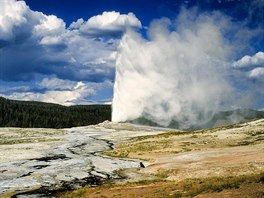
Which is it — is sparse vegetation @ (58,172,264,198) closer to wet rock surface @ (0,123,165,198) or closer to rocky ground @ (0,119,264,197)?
rocky ground @ (0,119,264,197)

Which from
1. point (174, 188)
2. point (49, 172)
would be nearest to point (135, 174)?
point (49, 172)

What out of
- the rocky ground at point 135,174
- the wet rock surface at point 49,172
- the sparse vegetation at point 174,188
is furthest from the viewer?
the wet rock surface at point 49,172

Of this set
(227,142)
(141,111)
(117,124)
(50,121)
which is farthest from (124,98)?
(227,142)

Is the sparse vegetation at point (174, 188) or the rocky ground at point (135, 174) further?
the rocky ground at point (135, 174)

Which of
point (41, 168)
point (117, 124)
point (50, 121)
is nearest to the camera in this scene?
point (41, 168)

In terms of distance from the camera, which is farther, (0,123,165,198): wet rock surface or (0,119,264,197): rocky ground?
(0,123,165,198): wet rock surface

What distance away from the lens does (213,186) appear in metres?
27.9

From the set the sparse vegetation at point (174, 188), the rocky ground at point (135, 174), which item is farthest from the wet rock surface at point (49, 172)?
the sparse vegetation at point (174, 188)

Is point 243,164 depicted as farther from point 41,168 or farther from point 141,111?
point 141,111

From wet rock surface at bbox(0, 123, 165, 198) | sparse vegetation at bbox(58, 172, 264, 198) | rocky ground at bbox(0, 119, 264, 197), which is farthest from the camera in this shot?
wet rock surface at bbox(0, 123, 165, 198)

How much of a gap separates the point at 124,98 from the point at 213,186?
14698cm

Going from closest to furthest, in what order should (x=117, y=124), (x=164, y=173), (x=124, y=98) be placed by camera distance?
(x=164, y=173)
(x=117, y=124)
(x=124, y=98)

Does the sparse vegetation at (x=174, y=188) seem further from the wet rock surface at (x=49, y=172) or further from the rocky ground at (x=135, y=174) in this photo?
the wet rock surface at (x=49, y=172)

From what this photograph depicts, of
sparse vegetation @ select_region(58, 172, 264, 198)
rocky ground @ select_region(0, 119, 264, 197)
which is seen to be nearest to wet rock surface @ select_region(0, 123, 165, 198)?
rocky ground @ select_region(0, 119, 264, 197)
